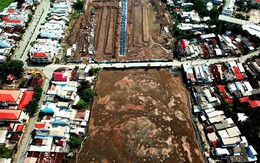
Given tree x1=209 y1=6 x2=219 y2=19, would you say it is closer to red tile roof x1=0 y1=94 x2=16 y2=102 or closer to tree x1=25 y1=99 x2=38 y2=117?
tree x1=25 y1=99 x2=38 y2=117

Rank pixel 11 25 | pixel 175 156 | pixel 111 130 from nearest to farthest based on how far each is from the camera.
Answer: pixel 175 156 < pixel 111 130 < pixel 11 25

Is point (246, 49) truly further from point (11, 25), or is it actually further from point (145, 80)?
point (11, 25)

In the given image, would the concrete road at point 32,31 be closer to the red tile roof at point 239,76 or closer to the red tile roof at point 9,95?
the red tile roof at point 9,95

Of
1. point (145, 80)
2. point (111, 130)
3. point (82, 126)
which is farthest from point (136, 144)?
point (145, 80)

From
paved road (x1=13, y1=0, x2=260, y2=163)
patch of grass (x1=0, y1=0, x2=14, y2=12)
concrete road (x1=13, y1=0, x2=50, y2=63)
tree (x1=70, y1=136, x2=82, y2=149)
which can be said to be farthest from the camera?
patch of grass (x1=0, y1=0, x2=14, y2=12)

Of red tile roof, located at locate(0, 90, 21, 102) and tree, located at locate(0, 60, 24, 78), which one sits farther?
tree, located at locate(0, 60, 24, 78)

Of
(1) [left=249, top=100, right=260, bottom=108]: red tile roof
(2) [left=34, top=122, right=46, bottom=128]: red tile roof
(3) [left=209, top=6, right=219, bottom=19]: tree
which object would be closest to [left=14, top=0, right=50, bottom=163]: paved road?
(2) [left=34, top=122, right=46, bottom=128]: red tile roof

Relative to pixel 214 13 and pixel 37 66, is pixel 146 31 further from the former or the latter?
pixel 37 66
